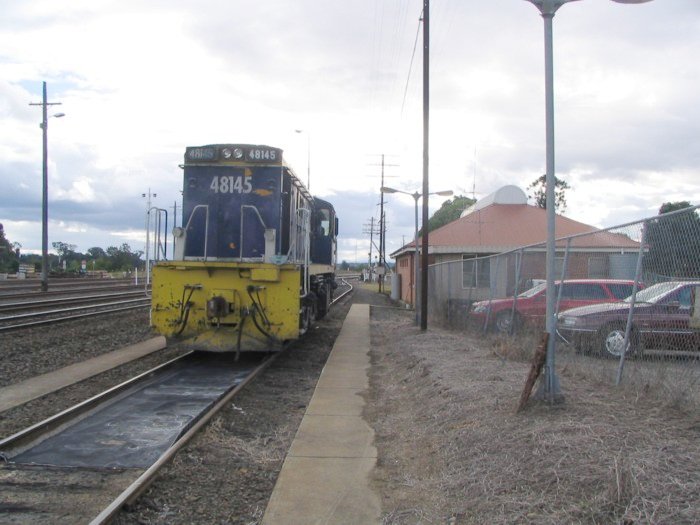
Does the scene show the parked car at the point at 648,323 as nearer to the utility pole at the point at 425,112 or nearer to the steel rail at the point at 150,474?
the steel rail at the point at 150,474

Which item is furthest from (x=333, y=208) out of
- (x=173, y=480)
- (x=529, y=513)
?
(x=529, y=513)

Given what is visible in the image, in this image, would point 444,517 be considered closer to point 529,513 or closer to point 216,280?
point 529,513

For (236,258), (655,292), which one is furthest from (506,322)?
(655,292)

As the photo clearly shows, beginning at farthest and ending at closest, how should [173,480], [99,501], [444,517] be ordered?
[173,480] → [99,501] → [444,517]

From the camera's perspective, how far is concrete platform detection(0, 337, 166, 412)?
28.4ft

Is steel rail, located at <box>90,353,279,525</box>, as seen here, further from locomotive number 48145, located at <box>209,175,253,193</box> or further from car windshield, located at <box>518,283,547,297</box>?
car windshield, located at <box>518,283,547,297</box>

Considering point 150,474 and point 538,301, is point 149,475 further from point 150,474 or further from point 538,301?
point 538,301

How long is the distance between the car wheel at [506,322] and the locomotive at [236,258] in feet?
12.9

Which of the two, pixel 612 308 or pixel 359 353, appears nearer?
pixel 612 308

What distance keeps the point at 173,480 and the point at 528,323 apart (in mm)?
7708

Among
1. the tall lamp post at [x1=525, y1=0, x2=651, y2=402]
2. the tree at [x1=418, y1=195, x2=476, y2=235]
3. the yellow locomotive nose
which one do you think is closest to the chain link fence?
the tall lamp post at [x1=525, y1=0, x2=651, y2=402]

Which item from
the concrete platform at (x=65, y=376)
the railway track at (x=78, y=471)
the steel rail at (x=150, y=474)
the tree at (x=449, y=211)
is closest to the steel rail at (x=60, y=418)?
the railway track at (x=78, y=471)

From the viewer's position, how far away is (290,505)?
5.05 meters

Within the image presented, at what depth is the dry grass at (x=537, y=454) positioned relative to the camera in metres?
4.14
